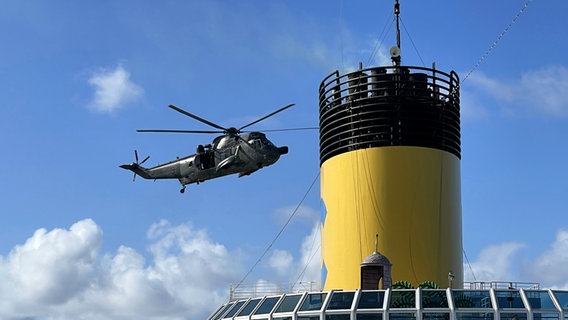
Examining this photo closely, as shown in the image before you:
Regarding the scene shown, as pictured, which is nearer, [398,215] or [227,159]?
[398,215]

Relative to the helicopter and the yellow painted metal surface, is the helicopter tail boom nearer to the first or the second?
the helicopter

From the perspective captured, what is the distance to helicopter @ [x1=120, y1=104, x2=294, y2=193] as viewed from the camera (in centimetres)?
5356

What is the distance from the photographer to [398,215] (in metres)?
44.5

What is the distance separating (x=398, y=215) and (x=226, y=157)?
48.0 feet

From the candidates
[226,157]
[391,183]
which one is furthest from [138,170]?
[391,183]

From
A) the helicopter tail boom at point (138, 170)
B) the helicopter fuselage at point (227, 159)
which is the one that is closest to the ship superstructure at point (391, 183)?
the helicopter fuselage at point (227, 159)

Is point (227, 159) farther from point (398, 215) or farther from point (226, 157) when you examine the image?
point (398, 215)

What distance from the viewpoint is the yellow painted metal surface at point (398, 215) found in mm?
44125

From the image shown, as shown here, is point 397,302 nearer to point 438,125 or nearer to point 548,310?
point 548,310

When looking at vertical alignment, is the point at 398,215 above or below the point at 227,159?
below

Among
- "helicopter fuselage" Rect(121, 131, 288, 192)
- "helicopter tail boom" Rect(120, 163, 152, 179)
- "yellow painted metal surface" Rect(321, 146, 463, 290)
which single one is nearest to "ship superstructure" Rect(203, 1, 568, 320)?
"yellow painted metal surface" Rect(321, 146, 463, 290)

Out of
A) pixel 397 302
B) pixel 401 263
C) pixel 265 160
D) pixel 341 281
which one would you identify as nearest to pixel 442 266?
pixel 401 263

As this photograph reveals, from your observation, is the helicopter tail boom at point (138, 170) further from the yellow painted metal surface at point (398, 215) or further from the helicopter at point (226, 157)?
the yellow painted metal surface at point (398, 215)

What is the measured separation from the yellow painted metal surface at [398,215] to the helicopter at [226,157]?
26.7 ft
